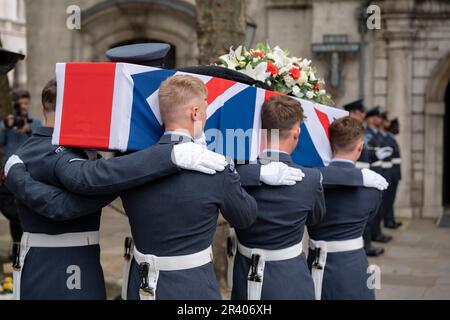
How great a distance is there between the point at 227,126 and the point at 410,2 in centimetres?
909

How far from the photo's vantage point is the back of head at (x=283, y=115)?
11.6ft

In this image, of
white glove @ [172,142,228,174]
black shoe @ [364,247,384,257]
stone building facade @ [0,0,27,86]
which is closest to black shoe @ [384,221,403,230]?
black shoe @ [364,247,384,257]

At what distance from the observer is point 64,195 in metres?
3.28

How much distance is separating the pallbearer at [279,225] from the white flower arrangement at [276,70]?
46cm

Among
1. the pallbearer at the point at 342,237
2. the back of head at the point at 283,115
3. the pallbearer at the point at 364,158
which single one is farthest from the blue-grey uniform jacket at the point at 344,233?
the pallbearer at the point at 364,158

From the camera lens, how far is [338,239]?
402 cm

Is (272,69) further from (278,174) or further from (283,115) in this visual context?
(278,174)

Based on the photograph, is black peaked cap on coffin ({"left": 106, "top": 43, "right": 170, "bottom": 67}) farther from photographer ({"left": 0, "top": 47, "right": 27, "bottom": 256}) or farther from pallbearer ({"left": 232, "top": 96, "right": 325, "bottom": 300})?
photographer ({"left": 0, "top": 47, "right": 27, "bottom": 256})

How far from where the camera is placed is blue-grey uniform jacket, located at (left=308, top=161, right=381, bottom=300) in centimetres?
400

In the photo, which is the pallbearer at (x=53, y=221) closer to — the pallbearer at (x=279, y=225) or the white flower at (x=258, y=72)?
the pallbearer at (x=279, y=225)

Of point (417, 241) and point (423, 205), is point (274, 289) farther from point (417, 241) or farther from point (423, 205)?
point (423, 205)

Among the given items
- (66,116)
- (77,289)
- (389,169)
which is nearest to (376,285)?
(77,289)

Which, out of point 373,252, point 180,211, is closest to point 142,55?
point 180,211

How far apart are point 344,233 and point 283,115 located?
835 mm
